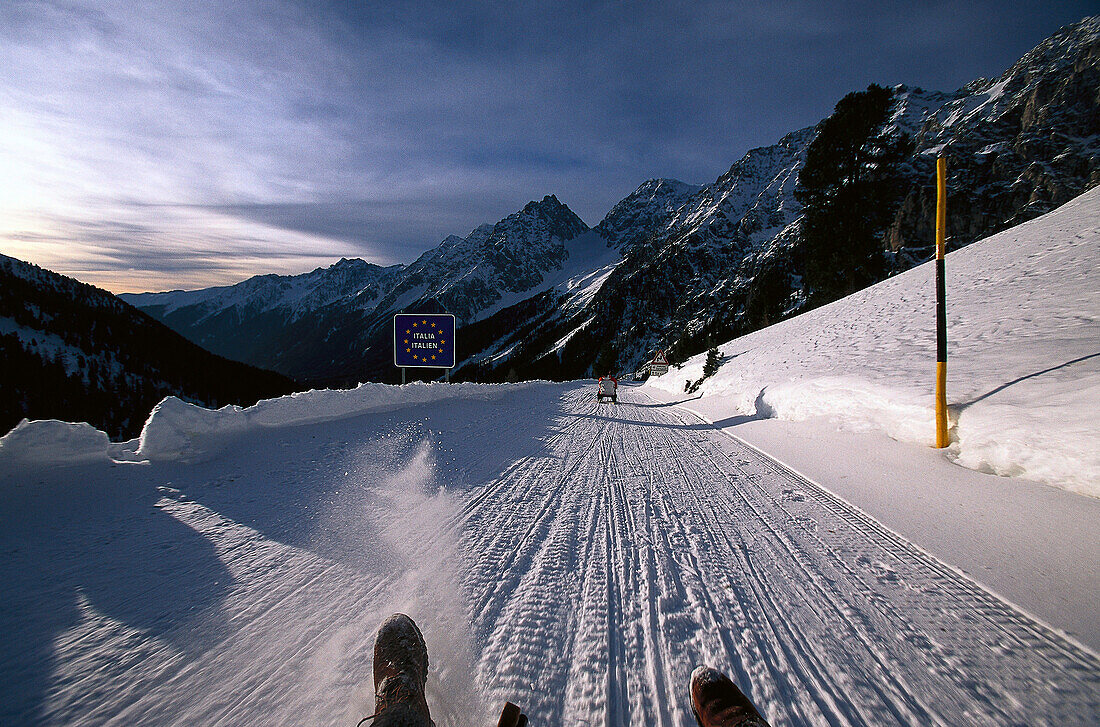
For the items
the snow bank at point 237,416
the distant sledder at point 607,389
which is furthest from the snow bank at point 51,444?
the distant sledder at point 607,389

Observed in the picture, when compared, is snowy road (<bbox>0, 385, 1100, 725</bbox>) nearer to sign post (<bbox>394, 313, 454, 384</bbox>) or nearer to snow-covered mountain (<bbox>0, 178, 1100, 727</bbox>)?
snow-covered mountain (<bbox>0, 178, 1100, 727</bbox>)

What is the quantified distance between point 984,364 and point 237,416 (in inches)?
461

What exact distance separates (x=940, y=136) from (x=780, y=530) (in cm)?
17831

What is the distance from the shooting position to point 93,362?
3467 inches

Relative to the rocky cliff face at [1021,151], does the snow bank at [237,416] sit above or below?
below

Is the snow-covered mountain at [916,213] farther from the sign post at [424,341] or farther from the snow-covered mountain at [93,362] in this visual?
the snow-covered mountain at [93,362]

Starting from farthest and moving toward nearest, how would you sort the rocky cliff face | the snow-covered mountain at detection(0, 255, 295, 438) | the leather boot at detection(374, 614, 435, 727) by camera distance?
1. the rocky cliff face
2. the snow-covered mountain at detection(0, 255, 295, 438)
3. the leather boot at detection(374, 614, 435, 727)

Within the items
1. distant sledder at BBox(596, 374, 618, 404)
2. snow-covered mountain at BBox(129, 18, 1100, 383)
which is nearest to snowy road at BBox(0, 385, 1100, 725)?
distant sledder at BBox(596, 374, 618, 404)

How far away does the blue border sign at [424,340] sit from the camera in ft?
46.1

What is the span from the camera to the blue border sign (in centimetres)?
1406

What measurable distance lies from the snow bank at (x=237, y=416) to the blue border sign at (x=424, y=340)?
8.34 ft

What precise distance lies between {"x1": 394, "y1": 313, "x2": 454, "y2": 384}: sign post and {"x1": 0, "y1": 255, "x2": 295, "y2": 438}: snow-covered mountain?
3232 inches

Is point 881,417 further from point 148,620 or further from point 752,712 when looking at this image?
point 148,620

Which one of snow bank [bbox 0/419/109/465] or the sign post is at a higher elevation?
the sign post
